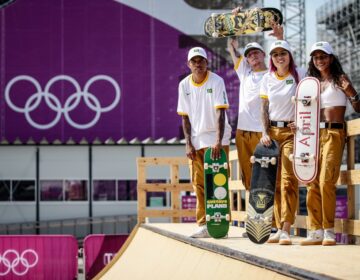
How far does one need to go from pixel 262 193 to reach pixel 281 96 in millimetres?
996

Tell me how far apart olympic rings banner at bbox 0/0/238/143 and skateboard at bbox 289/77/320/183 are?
2981 cm

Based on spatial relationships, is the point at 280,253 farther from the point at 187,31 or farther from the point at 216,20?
the point at 187,31

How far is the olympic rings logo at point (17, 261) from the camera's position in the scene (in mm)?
16750

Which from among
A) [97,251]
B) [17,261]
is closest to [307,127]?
[97,251]

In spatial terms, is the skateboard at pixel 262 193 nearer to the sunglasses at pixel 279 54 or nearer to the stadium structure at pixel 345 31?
the sunglasses at pixel 279 54

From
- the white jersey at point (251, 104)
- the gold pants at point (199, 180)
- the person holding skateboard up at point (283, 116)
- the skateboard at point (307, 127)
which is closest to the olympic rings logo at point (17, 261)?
the gold pants at point (199, 180)

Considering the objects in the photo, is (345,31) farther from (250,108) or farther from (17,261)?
(250,108)

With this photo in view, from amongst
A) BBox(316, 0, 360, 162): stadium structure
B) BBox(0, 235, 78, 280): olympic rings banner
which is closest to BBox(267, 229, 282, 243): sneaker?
BBox(0, 235, 78, 280): olympic rings banner

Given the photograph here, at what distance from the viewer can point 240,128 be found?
8844 mm

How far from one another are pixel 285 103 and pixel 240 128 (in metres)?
1.17

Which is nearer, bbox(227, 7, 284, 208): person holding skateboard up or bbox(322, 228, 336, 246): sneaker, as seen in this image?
bbox(322, 228, 336, 246): sneaker

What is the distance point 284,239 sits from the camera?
755cm

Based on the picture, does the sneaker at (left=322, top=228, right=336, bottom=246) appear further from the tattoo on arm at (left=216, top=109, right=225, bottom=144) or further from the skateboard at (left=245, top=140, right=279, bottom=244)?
the tattoo on arm at (left=216, top=109, right=225, bottom=144)

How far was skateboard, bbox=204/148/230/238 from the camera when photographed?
852 centimetres
